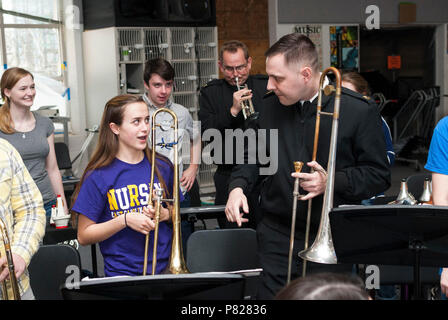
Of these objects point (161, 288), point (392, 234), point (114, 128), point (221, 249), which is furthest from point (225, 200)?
point (161, 288)

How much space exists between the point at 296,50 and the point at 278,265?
92 centimetres

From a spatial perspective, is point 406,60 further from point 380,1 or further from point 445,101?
point 380,1

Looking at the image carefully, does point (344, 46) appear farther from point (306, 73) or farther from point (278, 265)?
point (278, 265)

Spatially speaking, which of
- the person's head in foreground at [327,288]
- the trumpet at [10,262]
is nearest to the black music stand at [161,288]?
the trumpet at [10,262]

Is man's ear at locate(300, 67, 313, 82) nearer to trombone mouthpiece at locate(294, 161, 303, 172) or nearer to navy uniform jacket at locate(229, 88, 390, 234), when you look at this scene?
navy uniform jacket at locate(229, 88, 390, 234)

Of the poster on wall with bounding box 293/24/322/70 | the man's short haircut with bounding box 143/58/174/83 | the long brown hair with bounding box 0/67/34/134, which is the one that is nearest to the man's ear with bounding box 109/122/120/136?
the man's short haircut with bounding box 143/58/174/83

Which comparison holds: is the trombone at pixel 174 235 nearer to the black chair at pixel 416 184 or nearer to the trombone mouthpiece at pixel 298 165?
the trombone mouthpiece at pixel 298 165

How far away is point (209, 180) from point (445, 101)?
5.09m

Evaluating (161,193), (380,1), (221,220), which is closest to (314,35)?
(380,1)

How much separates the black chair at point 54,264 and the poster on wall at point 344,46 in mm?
6703

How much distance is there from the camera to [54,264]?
3.01 m

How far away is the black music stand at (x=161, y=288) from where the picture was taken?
1.71m

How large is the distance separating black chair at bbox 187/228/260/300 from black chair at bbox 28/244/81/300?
580 millimetres

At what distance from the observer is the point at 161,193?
2.58 meters
